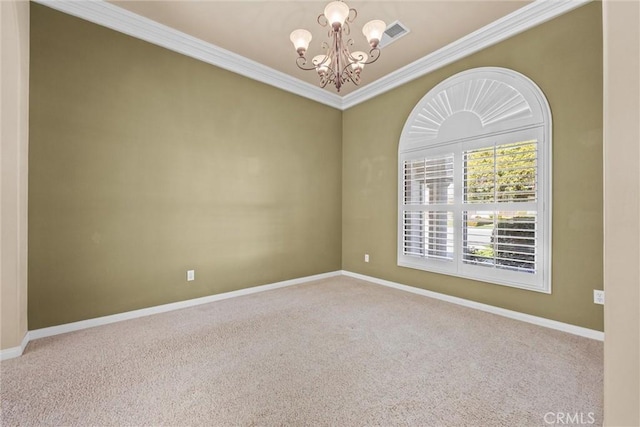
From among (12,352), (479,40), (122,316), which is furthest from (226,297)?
(479,40)

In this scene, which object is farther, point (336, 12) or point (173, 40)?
point (173, 40)

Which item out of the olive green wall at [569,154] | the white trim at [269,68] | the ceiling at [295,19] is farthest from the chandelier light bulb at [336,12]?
the olive green wall at [569,154]

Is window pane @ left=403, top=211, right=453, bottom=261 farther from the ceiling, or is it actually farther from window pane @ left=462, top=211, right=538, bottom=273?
the ceiling

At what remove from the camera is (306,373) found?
187 cm

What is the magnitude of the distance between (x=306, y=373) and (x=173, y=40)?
3586 millimetres

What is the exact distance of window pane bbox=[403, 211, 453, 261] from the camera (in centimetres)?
339

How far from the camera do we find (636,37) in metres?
0.90

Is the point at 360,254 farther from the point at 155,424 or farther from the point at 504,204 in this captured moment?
the point at 155,424

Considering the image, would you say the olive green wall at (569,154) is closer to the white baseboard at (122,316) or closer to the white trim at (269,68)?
the white trim at (269,68)

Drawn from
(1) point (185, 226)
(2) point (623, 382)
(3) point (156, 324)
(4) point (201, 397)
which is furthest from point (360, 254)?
(2) point (623, 382)

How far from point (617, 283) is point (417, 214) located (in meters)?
2.81

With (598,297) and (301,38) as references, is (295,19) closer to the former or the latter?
(301,38)

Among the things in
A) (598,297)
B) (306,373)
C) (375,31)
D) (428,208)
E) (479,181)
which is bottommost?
(306,373)

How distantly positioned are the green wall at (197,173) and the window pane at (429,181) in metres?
0.27
